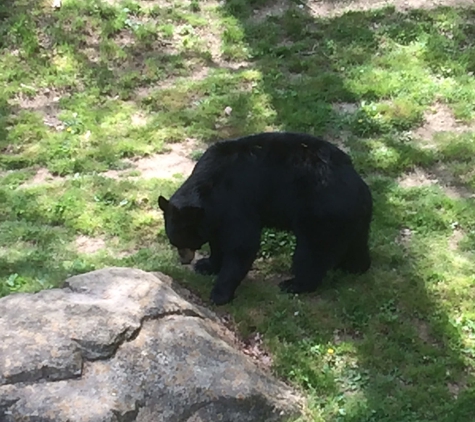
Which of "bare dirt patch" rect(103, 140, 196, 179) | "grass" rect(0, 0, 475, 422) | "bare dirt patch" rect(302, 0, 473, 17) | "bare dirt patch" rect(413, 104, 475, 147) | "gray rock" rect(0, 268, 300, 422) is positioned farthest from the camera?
"bare dirt patch" rect(302, 0, 473, 17)

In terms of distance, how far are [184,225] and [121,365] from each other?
1740 millimetres

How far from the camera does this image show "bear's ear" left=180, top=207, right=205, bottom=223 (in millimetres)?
6289

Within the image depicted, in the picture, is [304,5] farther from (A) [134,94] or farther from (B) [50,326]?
(B) [50,326]

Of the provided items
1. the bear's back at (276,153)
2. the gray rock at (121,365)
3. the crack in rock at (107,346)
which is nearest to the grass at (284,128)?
the gray rock at (121,365)

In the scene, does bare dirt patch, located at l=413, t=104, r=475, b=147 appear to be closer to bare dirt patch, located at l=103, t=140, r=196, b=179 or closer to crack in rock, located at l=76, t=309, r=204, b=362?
bare dirt patch, located at l=103, t=140, r=196, b=179

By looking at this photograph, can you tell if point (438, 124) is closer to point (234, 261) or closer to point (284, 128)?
point (284, 128)

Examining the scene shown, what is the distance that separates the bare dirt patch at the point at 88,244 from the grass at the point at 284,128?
0.04 m

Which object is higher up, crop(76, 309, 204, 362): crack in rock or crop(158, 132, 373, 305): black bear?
crop(158, 132, 373, 305): black bear

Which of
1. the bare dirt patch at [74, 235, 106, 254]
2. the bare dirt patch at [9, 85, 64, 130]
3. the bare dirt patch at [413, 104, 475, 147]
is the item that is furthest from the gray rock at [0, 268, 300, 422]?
the bare dirt patch at [9, 85, 64, 130]

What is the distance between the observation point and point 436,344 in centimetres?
598

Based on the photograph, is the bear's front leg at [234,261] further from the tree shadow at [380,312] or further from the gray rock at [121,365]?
the gray rock at [121,365]

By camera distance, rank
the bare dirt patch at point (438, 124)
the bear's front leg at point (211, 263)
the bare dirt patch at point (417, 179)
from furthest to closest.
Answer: the bare dirt patch at point (438, 124), the bare dirt patch at point (417, 179), the bear's front leg at point (211, 263)

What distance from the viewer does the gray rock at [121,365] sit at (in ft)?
15.2

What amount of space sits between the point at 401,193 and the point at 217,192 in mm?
2491
